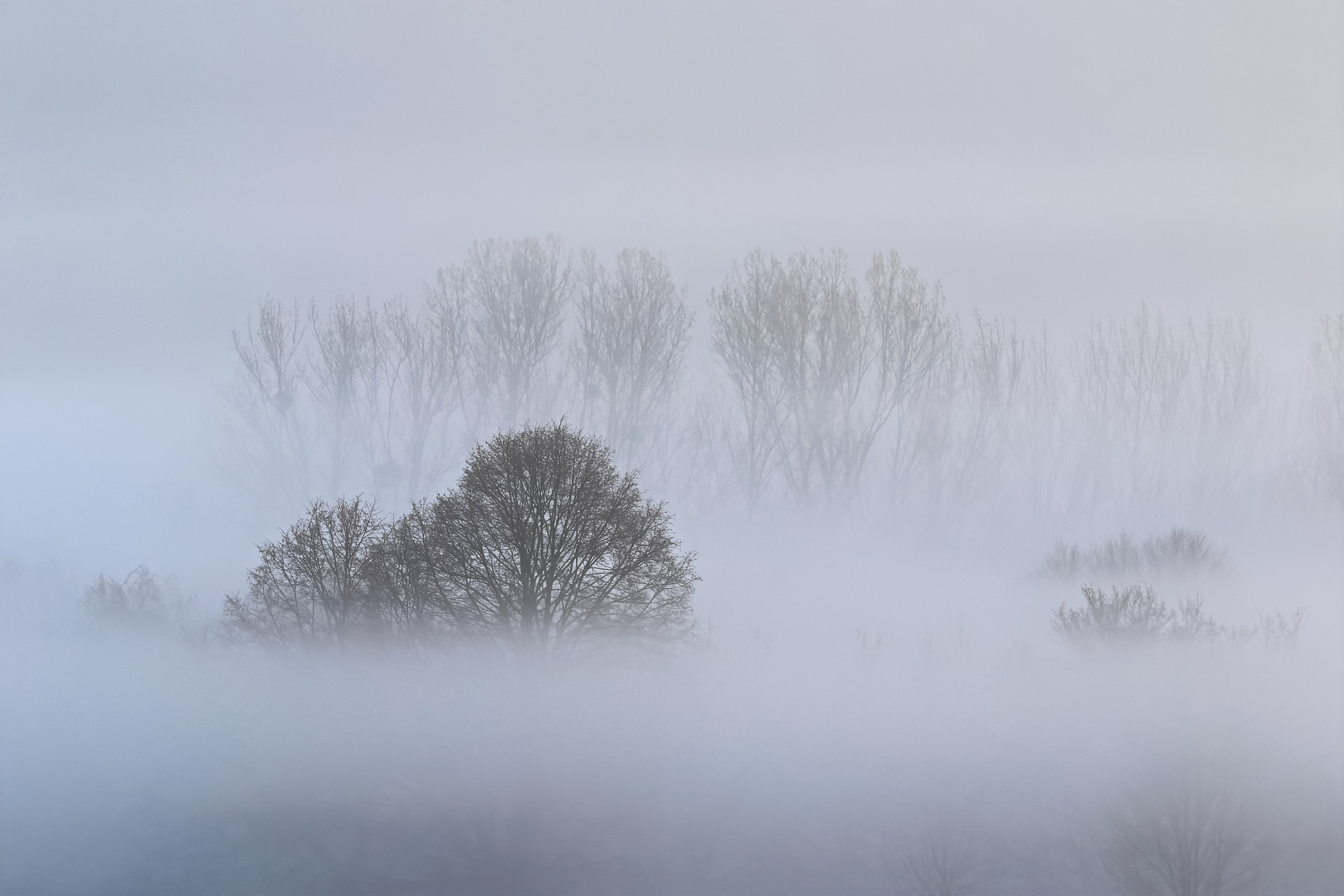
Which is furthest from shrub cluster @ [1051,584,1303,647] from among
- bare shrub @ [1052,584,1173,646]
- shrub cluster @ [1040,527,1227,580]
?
shrub cluster @ [1040,527,1227,580]

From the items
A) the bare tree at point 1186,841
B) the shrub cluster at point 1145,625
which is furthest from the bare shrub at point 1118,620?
the bare tree at point 1186,841

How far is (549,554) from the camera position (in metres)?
23.2

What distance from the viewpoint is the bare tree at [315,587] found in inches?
942

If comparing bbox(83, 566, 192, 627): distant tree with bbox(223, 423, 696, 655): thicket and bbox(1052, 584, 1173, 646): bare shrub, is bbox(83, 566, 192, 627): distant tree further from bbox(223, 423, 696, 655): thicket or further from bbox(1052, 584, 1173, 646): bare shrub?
bbox(1052, 584, 1173, 646): bare shrub

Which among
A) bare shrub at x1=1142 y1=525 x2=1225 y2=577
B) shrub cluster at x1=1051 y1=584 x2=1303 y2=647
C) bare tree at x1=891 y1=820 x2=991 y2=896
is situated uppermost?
bare shrub at x1=1142 y1=525 x2=1225 y2=577

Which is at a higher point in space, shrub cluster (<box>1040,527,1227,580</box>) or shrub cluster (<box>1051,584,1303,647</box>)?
shrub cluster (<box>1040,527,1227,580</box>)

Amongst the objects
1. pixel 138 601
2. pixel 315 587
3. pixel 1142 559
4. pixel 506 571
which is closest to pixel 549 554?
pixel 506 571

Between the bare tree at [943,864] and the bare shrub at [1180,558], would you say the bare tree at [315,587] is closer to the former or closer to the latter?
the bare tree at [943,864]

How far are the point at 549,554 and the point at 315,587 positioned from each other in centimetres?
461

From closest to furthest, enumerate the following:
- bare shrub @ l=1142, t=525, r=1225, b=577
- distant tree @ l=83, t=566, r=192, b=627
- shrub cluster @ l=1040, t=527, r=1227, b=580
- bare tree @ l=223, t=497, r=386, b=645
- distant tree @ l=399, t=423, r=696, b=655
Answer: distant tree @ l=399, t=423, r=696, b=655, bare tree @ l=223, t=497, r=386, b=645, distant tree @ l=83, t=566, r=192, b=627, bare shrub @ l=1142, t=525, r=1225, b=577, shrub cluster @ l=1040, t=527, r=1227, b=580

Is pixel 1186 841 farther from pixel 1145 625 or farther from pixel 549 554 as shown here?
pixel 549 554

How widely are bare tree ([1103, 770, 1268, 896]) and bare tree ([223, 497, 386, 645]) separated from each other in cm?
1454

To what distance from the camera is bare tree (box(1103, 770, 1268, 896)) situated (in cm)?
2350

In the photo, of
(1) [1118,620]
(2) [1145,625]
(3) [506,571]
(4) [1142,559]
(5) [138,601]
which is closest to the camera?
(3) [506,571]
